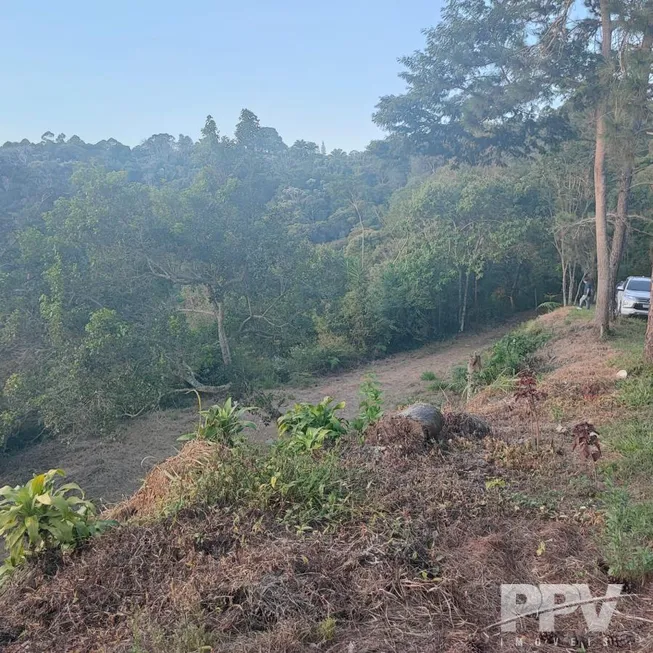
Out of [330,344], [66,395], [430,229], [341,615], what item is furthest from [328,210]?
[341,615]

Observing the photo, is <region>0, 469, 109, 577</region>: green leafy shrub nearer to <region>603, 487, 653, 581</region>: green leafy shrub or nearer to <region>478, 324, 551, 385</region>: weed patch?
<region>603, 487, 653, 581</region>: green leafy shrub

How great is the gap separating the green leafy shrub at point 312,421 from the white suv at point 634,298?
10683 millimetres

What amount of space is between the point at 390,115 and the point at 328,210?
18706 mm

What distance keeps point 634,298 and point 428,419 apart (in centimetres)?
1055

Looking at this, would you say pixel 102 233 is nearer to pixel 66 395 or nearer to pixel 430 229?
pixel 66 395

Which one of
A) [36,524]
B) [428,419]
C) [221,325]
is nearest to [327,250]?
[221,325]

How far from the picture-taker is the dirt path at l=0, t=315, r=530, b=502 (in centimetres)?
899

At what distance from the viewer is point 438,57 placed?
11.8 meters

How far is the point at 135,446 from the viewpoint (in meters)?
10.3

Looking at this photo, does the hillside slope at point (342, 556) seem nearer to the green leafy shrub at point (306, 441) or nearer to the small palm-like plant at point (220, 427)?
the green leafy shrub at point (306, 441)

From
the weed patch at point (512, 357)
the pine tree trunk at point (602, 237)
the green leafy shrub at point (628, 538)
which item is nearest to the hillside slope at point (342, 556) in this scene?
the green leafy shrub at point (628, 538)

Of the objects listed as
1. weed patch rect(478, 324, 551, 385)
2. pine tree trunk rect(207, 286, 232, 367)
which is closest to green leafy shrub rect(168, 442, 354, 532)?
weed patch rect(478, 324, 551, 385)

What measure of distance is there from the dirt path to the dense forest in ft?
1.83

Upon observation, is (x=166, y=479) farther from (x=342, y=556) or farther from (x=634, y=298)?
(x=634, y=298)
